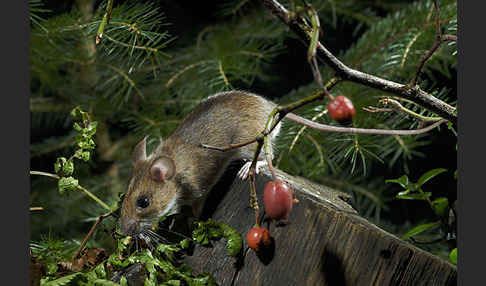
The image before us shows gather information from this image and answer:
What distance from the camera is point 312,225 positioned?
1.20 metres

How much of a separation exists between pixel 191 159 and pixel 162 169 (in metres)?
0.28

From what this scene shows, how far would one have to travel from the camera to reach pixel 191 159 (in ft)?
6.76

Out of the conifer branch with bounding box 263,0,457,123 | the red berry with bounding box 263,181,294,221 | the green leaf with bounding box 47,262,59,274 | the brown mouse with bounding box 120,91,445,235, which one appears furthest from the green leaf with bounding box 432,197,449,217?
the green leaf with bounding box 47,262,59,274

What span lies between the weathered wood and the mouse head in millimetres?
551

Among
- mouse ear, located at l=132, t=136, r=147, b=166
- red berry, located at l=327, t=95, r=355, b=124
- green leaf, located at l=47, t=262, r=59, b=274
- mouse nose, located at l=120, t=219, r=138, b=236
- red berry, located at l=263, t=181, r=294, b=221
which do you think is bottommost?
mouse nose, located at l=120, t=219, r=138, b=236

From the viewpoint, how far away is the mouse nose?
5.86ft

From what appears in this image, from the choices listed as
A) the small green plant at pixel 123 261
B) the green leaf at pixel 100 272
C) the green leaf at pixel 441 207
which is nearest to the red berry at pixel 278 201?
the small green plant at pixel 123 261

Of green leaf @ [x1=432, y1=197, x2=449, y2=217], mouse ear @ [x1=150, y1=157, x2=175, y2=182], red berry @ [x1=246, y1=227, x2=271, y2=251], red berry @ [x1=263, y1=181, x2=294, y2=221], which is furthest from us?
mouse ear @ [x1=150, y1=157, x2=175, y2=182]

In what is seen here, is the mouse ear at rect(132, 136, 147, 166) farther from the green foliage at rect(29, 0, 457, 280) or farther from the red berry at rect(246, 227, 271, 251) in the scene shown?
the red berry at rect(246, 227, 271, 251)

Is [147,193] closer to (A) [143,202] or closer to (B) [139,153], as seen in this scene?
(A) [143,202]

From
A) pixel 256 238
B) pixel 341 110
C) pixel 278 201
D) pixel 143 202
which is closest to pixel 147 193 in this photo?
pixel 143 202

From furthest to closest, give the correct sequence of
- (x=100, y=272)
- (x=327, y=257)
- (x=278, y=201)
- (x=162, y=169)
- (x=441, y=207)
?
(x=162, y=169)
(x=441, y=207)
(x=100, y=272)
(x=327, y=257)
(x=278, y=201)

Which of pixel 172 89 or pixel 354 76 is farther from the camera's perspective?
pixel 172 89

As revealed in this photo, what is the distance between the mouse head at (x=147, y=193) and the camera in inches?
70.9
